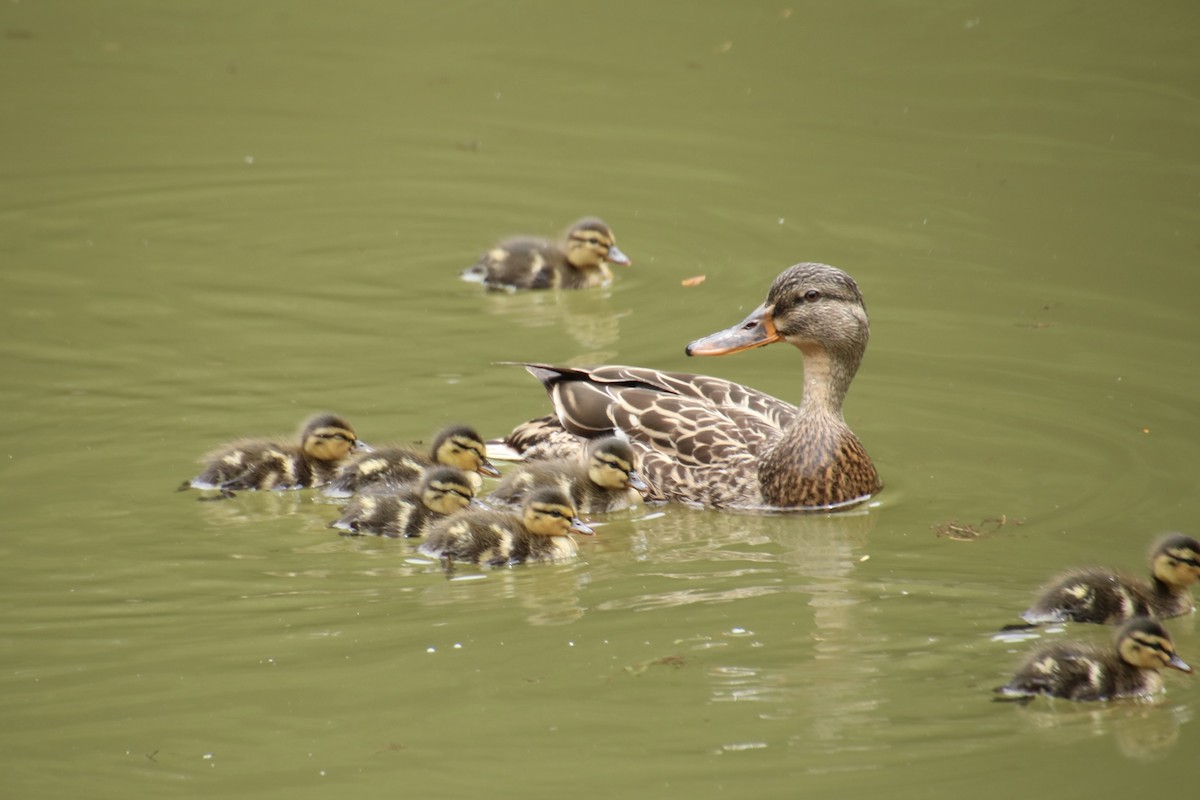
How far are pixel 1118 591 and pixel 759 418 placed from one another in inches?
65.3

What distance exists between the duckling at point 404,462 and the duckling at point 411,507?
0.25 m

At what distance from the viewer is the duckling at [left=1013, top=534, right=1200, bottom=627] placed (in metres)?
4.80

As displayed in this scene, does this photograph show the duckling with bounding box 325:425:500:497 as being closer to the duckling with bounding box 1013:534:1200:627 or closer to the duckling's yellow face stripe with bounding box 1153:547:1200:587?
the duckling with bounding box 1013:534:1200:627

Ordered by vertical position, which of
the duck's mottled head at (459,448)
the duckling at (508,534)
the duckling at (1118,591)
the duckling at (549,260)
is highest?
the duckling at (549,260)

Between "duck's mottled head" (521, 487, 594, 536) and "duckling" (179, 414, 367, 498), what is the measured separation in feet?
2.84

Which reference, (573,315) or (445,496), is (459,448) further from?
(573,315)

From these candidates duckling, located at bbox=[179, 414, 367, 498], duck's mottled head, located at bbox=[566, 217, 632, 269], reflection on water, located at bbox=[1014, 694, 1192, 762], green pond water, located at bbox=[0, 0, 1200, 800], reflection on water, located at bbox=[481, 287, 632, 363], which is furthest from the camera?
duck's mottled head, located at bbox=[566, 217, 632, 269]

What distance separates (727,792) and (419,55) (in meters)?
7.97

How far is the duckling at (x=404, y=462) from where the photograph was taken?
19.2ft

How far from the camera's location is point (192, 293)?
7879 millimetres

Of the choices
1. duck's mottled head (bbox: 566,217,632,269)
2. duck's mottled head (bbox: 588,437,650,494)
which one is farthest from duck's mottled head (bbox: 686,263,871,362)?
duck's mottled head (bbox: 566,217,632,269)

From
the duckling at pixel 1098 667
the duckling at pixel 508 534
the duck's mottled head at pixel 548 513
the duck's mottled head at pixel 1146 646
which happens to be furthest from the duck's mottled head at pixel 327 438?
the duck's mottled head at pixel 1146 646

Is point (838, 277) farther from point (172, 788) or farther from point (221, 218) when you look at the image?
point (221, 218)

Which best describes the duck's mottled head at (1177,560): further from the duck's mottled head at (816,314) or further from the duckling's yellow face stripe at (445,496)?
the duckling's yellow face stripe at (445,496)
